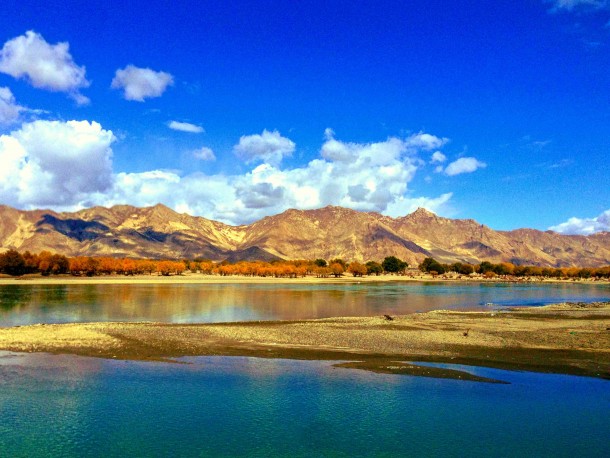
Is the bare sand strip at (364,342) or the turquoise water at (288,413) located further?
the bare sand strip at (364,342)

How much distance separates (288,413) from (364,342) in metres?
18.9

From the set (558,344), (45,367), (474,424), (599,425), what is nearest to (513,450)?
(474,424)

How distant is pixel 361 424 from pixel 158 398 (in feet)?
34.8

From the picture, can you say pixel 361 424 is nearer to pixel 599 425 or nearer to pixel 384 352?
pixel 599 425

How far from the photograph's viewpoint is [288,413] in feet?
75.1

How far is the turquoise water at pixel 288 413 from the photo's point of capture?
63.6 feet

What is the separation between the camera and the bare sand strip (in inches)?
1334

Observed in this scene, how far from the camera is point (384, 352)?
120ft

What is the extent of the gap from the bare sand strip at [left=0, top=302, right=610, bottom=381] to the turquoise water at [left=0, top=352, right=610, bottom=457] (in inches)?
153

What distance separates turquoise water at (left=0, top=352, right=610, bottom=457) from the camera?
63.6 ft

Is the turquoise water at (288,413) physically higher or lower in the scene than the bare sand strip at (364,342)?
lower

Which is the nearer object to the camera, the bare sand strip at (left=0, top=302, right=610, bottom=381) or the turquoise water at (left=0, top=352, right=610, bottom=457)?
the turquoise water at (left=0, top=352, right=610, bottom=457)

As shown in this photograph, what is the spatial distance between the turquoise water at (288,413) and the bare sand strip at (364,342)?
389 centimetres

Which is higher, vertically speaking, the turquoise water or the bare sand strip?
the bare sand strip
